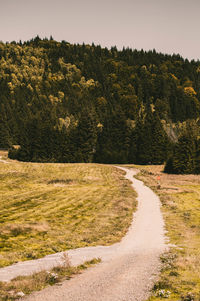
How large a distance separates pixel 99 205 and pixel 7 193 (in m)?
14.6

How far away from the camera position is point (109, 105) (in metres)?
154

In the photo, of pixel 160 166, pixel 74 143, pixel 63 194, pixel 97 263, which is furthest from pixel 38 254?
pixel 74 143

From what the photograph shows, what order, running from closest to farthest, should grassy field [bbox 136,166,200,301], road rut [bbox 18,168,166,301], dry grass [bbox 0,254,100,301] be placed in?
road rut [bbox 18,168,166,301]
dry grass [bbox 0,254,100,301]
grassy field [bbox 136,166,200,301]

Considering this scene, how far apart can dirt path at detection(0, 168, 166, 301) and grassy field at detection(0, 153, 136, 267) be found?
1616 millimetres

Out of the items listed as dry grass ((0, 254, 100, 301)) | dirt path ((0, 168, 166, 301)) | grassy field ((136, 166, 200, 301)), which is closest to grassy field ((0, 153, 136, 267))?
dirt path ((0, 168, 166, 301))

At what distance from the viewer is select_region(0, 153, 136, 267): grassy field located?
52.7ft

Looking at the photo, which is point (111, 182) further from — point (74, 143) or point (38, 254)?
point (74, 143)

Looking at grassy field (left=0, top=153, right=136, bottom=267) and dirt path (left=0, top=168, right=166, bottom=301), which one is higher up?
dirt path (left=0, top=168, right=166, bottom=301)

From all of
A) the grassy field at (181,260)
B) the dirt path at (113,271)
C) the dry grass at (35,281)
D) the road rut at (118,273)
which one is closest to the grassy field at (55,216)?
the dirt path at (113,271)

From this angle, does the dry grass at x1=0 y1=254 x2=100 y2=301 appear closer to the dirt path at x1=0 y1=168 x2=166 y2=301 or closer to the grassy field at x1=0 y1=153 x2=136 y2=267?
the dirt path at x1=0 y1=168 x2=166 y2=301

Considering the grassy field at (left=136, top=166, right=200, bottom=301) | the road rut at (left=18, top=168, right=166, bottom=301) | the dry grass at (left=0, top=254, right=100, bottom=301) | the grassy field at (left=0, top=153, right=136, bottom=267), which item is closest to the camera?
the road rut at (left=18, top=168, right=166, bottom=301)

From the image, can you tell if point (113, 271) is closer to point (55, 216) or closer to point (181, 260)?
point (181, 260)

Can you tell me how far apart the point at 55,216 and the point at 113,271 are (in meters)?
15.4

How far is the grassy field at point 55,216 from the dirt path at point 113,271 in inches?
63.6
